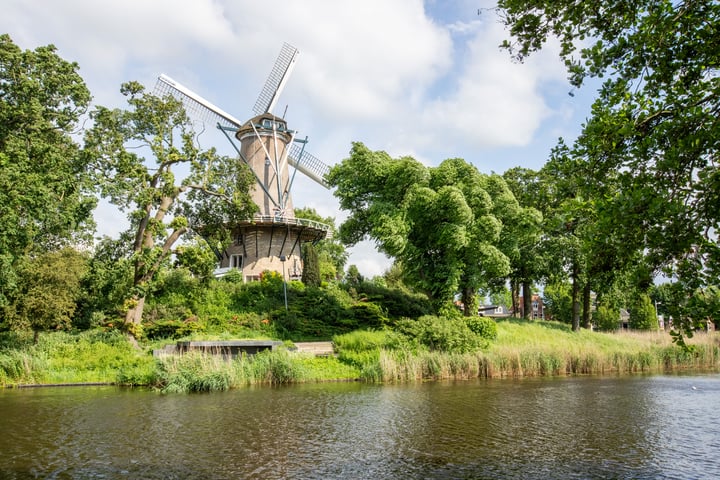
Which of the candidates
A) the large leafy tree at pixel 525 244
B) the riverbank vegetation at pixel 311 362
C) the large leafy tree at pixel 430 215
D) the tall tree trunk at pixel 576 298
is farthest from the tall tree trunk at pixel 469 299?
the riverbank vegetation at pixel 311 362

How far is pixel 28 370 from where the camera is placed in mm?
18453

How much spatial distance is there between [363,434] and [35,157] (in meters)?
19.6

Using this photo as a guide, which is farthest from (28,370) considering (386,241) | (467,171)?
(467,171)

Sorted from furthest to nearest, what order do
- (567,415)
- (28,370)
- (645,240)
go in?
(28,370) → (567,415) → (645,240)

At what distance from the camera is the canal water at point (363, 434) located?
26.6ft

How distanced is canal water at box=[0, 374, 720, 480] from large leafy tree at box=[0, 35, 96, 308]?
6.24 m

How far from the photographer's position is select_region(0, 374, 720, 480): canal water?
8102mm

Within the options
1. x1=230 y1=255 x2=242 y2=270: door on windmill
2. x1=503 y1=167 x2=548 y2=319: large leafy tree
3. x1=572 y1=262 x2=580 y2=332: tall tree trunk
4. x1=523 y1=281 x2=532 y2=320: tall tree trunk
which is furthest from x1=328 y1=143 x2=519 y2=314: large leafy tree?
x1=230 y1=255 x2=242 y2=270: door on windmill

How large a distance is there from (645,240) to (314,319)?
23617 millimetres

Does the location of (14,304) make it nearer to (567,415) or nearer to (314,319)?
(314,319)

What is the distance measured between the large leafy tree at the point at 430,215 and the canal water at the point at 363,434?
42.2ft

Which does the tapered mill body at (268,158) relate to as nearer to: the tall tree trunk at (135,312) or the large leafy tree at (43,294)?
the tall tree trunk at (135,312)

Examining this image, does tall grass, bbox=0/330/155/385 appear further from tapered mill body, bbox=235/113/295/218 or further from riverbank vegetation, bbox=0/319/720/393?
tapered mill body, bbox=235/113/295/218

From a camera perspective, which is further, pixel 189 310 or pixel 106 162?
pixel 189 310
